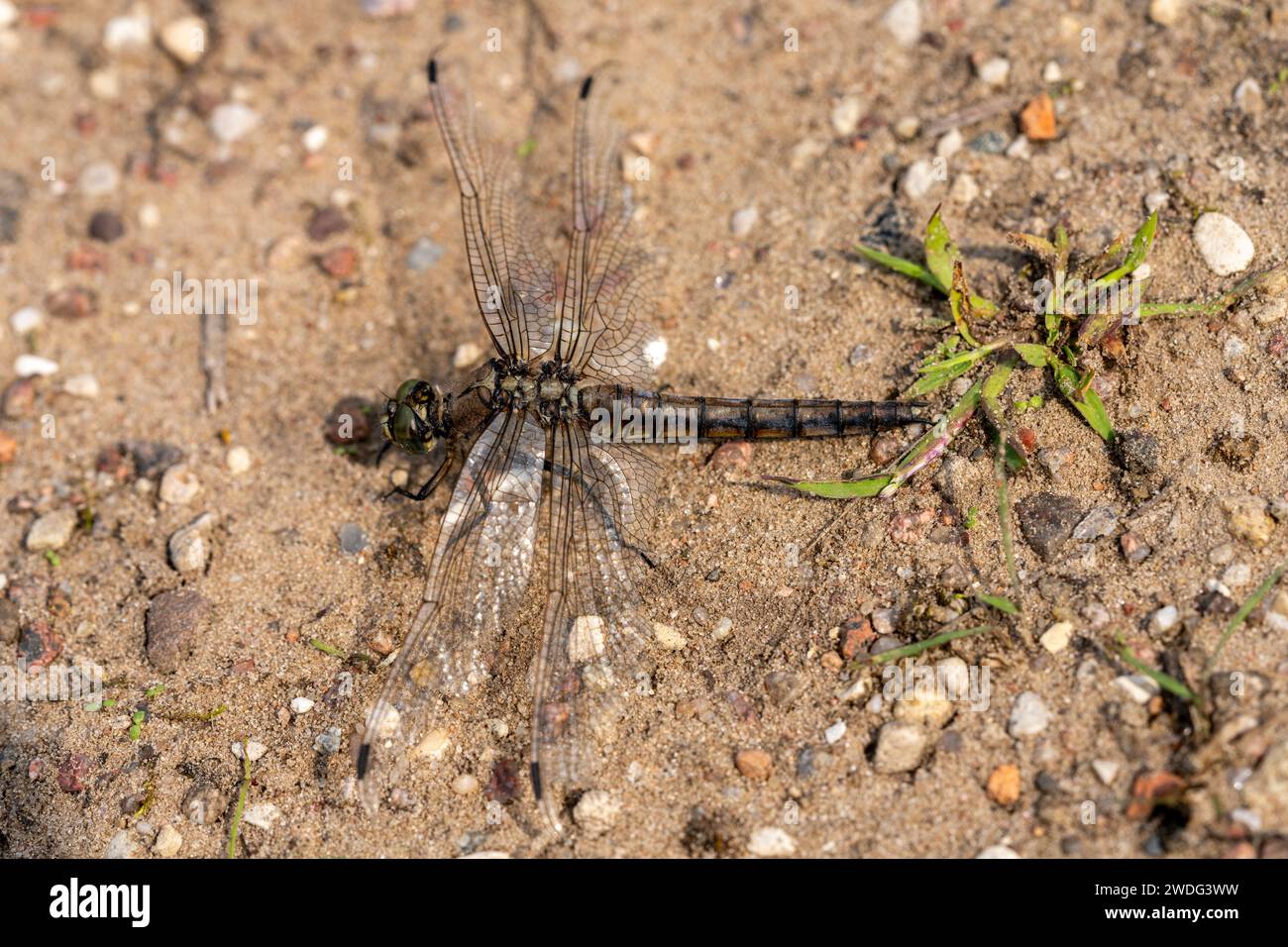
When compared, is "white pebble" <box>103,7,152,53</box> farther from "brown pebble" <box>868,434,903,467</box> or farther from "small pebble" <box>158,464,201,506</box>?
"brown pebble" <box>868,434,903,467</box>

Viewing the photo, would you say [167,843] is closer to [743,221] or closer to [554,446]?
[554,446]

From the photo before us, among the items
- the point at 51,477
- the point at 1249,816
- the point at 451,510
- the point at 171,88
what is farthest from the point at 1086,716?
the point at 171,88

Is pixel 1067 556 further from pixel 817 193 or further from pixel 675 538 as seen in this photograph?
pixel 817 193

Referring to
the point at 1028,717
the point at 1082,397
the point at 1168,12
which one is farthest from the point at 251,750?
the point at 1168,12

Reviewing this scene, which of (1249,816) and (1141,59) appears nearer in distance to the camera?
(1249,816)

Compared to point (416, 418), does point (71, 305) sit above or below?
above

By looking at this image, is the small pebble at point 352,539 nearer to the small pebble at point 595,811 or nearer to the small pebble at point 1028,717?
the small pebble at point 595,811
